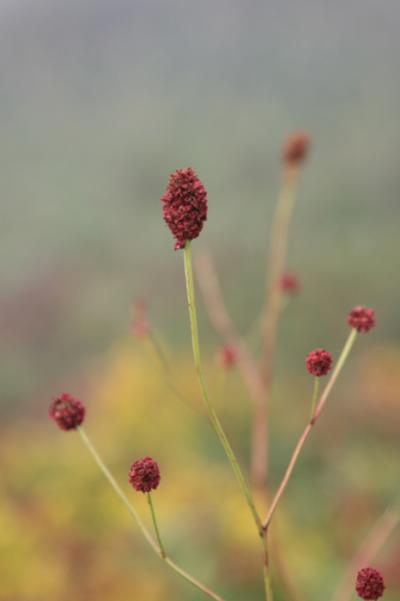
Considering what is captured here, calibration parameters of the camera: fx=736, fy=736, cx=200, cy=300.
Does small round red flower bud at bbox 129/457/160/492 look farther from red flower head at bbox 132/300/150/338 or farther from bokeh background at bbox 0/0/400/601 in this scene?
bokeh background at bbox 0/0/400/601

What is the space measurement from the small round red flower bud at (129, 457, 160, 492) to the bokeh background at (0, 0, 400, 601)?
2.27 ft

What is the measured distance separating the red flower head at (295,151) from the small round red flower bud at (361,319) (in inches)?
13.3

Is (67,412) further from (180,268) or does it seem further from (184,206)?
(180,268)

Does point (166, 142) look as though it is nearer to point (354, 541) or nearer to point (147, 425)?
point (147, 425)

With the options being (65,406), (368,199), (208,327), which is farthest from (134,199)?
(65,406)

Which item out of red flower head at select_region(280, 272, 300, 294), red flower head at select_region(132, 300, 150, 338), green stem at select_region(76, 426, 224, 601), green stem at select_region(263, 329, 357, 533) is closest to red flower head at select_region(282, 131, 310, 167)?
red flower head at select_region(280, 272, 300, 294)

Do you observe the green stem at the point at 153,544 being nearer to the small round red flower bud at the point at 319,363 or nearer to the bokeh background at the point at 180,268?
the small round red flower bud at the point at 319,363

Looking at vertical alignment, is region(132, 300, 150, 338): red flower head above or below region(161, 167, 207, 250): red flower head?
below

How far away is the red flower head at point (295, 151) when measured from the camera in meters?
0.81

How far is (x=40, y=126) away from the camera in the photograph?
5.27 m

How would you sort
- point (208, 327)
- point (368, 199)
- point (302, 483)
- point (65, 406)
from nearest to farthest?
point (65, 406) → point (302, 483) → point (208, 327) → point (368, 199)

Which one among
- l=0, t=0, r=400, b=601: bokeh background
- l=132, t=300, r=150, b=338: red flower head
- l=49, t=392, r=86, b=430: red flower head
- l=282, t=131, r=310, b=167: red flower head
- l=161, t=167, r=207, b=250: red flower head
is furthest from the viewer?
l=0, t=0, r=400, b=601: bokeh background

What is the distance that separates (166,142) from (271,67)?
34.8 inches

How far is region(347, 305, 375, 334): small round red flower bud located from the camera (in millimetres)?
498
